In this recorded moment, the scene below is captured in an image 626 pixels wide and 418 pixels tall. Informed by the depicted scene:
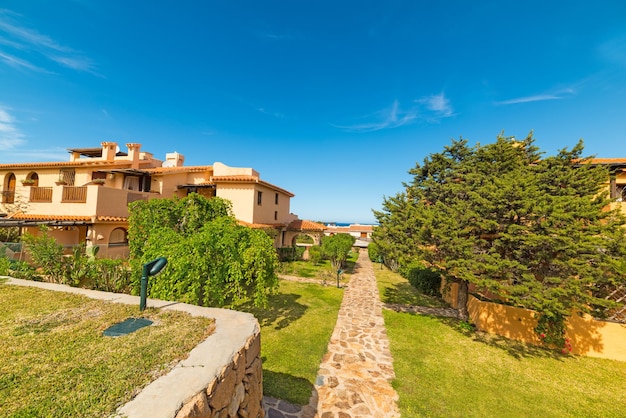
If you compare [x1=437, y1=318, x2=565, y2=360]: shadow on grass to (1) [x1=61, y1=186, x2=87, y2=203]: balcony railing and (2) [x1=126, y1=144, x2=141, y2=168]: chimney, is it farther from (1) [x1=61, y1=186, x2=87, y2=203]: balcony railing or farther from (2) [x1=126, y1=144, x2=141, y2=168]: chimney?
(2) [x1=126, y1=144, x2=141, y2=168]: chimney

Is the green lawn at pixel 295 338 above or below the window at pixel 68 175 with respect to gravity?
below

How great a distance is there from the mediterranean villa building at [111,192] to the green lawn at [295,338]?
8943 mm

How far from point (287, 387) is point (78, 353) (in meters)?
4.74

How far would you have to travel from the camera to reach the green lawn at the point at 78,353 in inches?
97.3

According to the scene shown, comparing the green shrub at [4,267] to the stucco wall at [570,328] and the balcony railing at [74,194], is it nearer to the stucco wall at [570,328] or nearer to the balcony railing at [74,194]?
the balcony railing at [74,194]

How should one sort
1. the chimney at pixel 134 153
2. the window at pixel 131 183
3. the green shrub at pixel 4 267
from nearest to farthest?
the green shrub at pixel 4 267 → the window at pixel 131 183 → the chimney at pixel 134 153

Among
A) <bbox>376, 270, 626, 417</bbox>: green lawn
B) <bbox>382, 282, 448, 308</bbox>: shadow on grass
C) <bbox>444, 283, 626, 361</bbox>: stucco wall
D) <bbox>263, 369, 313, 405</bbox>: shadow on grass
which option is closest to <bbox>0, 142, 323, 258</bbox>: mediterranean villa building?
<bbox>382, 282, 448, 308</bbox>: shadow on grass

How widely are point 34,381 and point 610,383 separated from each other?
13.6 meters

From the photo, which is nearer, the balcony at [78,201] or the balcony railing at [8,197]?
the balcony at [78,201]

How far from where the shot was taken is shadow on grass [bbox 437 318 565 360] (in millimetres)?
8758

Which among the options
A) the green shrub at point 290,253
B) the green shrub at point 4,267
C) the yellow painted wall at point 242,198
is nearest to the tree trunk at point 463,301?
the yellow painted wall at point 242,198

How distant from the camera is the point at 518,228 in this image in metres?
8.66

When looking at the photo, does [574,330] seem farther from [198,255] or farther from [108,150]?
[108,150]

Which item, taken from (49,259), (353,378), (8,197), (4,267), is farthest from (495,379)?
(8,197)
